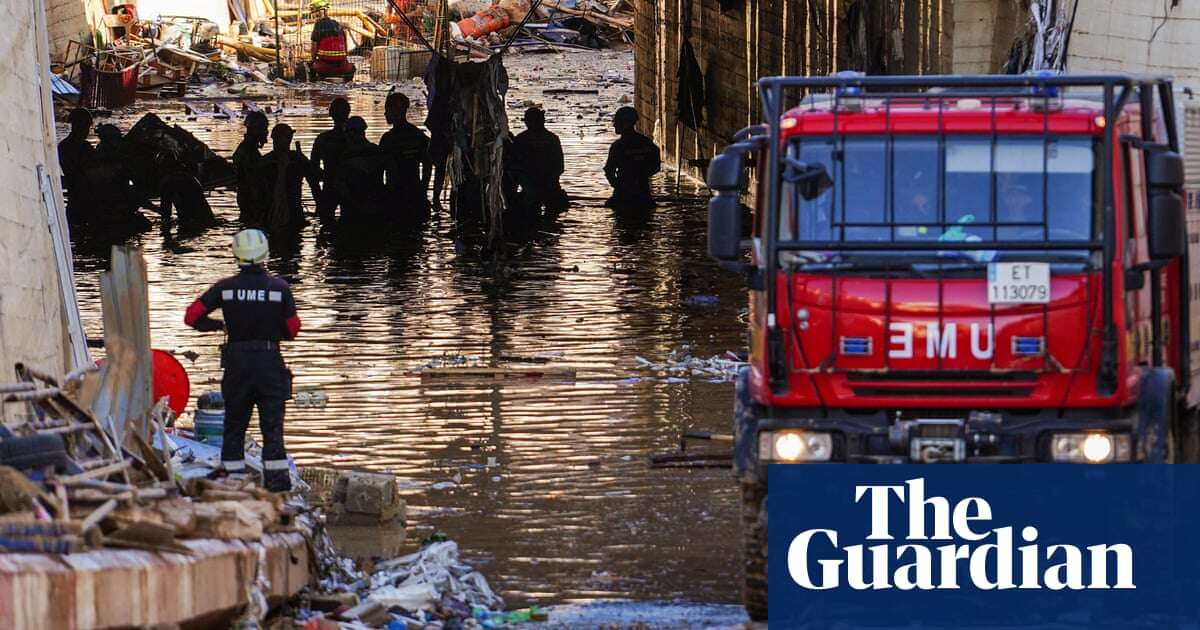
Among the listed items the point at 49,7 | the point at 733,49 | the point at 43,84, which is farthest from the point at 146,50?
the point at 43,84

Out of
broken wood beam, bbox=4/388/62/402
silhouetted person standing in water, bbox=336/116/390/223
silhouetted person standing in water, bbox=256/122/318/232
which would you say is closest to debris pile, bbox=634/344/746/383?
broken wood beam, bbox=4/388/62/402

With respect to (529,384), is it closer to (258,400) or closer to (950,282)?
(258,400)

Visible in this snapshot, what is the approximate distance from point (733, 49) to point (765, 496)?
21.4 m

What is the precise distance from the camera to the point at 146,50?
5612 cm

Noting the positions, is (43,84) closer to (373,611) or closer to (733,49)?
(373,611)

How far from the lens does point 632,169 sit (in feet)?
92.6

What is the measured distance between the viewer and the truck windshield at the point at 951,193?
9219mm

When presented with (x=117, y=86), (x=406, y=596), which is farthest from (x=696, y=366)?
(x=117, y=86)

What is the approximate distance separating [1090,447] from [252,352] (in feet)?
16.2

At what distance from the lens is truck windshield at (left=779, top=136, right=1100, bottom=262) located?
922 centimetres

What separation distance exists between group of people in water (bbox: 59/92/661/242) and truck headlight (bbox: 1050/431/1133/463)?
1756 centimetres

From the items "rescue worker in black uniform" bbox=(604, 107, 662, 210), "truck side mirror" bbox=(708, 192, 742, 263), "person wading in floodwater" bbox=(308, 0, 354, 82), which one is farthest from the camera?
"person wading in floodwater" bbox=(308, 0, 354, 82)

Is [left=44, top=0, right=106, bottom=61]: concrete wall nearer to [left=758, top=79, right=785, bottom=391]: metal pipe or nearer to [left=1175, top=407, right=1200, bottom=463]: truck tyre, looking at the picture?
[left=1175, top=407, right=1200, bottom=463]: truck tyre

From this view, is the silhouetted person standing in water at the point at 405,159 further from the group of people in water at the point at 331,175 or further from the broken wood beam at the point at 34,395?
the broken wood beam at the point at 34,395
